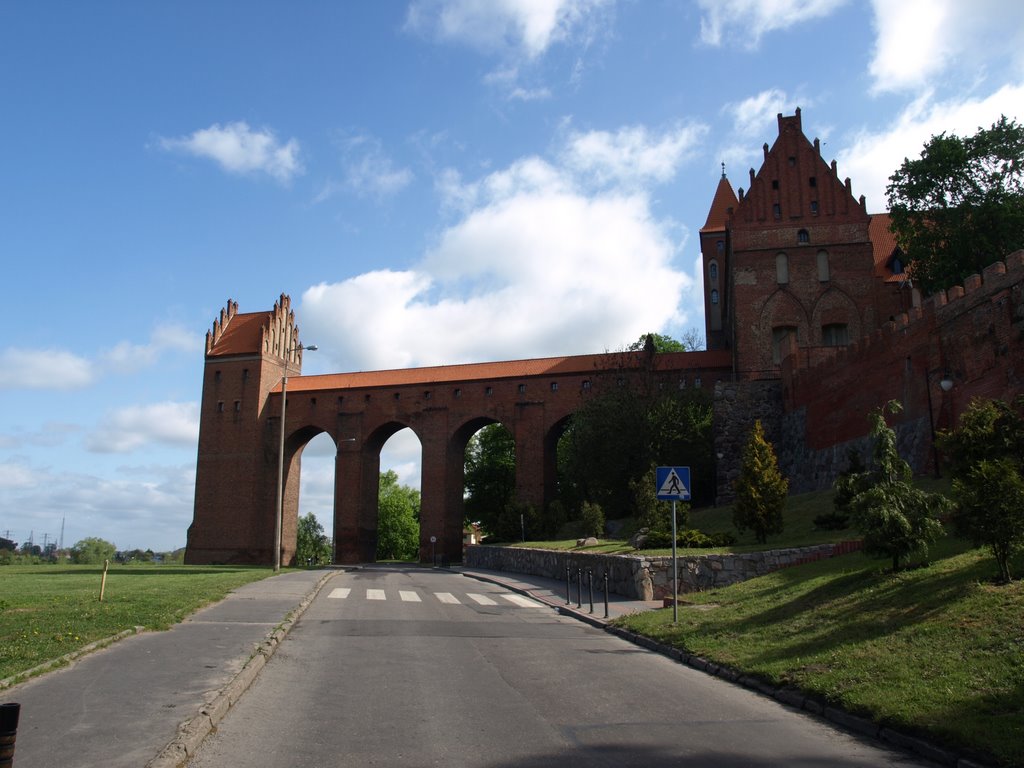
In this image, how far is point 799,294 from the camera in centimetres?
4144

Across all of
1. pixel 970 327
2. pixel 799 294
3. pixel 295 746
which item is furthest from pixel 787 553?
pixel 799 294

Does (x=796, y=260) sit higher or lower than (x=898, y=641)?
higher

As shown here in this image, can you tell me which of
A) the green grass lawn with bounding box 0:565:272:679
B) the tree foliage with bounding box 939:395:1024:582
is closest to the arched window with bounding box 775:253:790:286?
the green grass lawn with bounding box 0:565:272:679

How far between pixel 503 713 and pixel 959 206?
3494 centimetres

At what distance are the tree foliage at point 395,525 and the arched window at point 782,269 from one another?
193ft

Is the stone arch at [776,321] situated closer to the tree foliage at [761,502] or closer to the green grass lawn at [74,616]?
the tree foliage at [761,502]

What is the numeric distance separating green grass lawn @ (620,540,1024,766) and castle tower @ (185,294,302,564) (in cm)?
4369

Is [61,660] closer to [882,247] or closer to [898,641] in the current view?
[898,641]

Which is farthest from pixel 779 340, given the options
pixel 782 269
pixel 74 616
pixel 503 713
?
pixel 503 713

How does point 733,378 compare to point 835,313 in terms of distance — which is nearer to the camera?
point 835,313

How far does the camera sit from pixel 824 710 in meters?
7.20

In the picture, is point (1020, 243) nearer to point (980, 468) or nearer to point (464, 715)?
point (980, 468)

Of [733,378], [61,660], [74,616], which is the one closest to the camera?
[61,660]

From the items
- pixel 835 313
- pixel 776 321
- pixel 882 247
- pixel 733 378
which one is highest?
pixel 882 247
